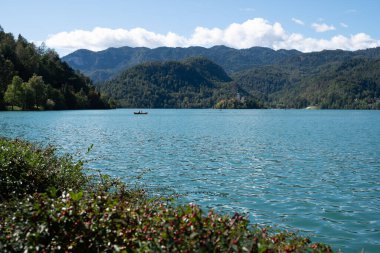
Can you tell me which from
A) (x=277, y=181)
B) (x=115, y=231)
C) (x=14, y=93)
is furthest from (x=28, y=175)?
(x=14, y=93)

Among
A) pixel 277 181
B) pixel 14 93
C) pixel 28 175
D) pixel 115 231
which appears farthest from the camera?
pixel 14 93

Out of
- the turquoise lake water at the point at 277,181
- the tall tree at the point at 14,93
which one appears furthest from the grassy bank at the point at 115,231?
the tall tree at the point at 14,93

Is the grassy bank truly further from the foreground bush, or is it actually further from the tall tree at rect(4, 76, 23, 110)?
the tall tree at rect(4, 76, 23, 110)

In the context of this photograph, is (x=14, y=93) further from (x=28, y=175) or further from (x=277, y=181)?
(x=28, y=175)

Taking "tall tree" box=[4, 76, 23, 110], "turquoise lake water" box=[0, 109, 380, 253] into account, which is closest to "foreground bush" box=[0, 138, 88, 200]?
Result: "turquoise lake water" box=[0, 109, 380, 253]

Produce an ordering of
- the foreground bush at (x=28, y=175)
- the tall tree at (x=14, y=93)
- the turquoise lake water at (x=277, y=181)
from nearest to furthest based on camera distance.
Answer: the foreground bush at (x=28, y=175) → the turquoise lake water at (x=277, y=181) → the tall tree at (x=14, y=93)

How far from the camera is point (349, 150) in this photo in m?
59.2

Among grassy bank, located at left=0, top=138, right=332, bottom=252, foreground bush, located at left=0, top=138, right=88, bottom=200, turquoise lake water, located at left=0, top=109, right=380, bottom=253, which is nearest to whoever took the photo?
grassy bank, located at left=0, top=138, right=332, bottom=252

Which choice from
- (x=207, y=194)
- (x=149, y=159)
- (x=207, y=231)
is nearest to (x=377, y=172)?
(x=207, y=194)

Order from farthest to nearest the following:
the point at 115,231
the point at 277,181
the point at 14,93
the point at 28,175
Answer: the point at 14,93
the point at 277,181
the point at 28,175
the point at 115,231

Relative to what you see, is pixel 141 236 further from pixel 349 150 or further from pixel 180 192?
pixel 349 150

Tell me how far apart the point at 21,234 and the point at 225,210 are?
16.5 m

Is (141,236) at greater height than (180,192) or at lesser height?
greater

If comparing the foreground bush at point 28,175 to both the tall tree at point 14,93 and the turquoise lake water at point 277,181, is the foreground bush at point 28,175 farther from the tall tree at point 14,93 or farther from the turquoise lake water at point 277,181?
the tall tree at point 14,93
